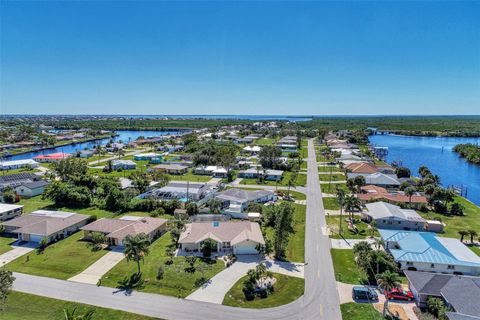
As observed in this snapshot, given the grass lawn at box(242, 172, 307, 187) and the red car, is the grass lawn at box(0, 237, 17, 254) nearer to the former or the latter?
the red car

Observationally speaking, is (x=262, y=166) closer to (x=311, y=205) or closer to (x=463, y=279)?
(x=311, y=205)

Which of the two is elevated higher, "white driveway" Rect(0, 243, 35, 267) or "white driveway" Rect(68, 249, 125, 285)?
"white driveway" Rect(68, 249, 125, 285)

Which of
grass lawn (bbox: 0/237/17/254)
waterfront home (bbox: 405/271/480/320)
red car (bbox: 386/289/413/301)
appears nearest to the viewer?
waterfront home (bbox: 405/271/480/320)

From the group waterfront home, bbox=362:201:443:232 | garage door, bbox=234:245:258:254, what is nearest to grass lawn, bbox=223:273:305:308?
garage door, bbox=234:245:258:254

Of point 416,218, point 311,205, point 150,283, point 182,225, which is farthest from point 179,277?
point 416,218

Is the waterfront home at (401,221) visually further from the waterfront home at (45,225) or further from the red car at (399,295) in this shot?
the waterfront home at (45,225)

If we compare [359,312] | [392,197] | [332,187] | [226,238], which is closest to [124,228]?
[226,238]
